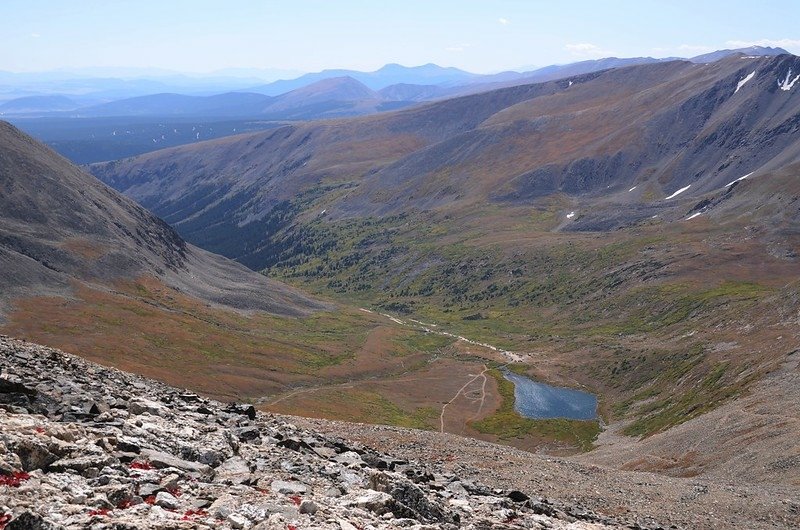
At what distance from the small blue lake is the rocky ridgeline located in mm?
84103

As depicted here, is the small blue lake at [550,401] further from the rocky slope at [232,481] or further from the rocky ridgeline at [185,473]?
the rocky ridgeline at [185,473]

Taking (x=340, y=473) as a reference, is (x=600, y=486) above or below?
below

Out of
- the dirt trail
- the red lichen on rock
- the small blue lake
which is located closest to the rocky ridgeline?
the red lichen on rock

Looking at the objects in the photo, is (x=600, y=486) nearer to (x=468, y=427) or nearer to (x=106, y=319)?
(x=468, y=427)

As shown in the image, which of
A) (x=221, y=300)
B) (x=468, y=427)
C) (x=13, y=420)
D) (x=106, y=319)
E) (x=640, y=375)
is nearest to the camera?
(x=13, y=420)

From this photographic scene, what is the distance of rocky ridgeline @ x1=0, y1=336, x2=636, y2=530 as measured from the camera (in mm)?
22031

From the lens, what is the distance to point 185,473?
26.5 metres

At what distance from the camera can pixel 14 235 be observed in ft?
446

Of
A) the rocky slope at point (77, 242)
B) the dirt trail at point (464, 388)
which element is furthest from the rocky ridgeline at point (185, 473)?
the rocky slope at point (77, 242)

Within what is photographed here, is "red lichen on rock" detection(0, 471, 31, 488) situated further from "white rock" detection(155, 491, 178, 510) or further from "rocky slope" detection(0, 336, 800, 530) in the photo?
"white rock" detection(155, 491, 178, 510)

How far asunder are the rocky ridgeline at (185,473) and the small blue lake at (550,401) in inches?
3311

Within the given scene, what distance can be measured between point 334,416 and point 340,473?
68.8 m

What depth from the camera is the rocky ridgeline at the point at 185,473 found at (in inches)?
867

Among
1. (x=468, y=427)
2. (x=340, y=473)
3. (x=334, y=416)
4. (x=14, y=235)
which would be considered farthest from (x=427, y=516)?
(x=14, y=235)
